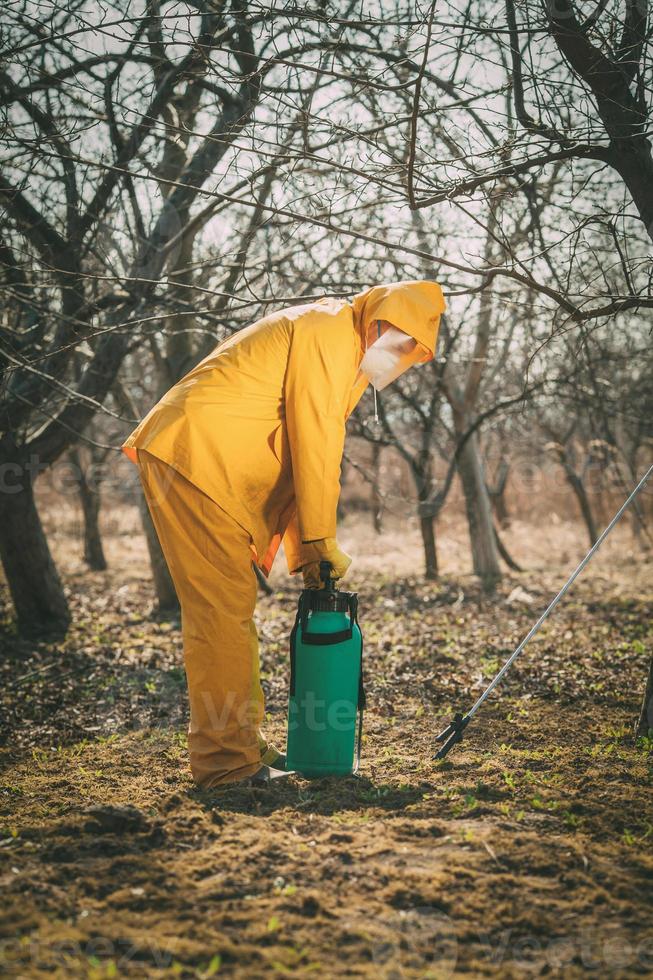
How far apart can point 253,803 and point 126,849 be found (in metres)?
0.59

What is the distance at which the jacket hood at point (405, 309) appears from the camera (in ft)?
10.9

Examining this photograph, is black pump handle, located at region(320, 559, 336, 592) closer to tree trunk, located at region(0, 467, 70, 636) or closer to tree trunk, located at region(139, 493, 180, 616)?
tree trunk, located at region(0, 467, 70, 636)

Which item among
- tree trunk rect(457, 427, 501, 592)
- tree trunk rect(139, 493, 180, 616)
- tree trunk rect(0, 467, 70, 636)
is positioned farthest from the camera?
tree trunk rect(457, 427, 501, 592)

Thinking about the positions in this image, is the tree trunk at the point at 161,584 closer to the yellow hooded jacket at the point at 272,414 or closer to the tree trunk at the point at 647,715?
the yellow hooded jacket at the point at 272,414

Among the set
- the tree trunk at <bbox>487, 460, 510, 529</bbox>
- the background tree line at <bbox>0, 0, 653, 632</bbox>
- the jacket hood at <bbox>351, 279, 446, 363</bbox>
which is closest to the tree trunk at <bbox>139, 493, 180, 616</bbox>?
the background tree line at <bbox>0, 0, 653, 632</bbox>

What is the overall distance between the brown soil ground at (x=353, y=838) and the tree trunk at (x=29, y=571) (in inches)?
55.5

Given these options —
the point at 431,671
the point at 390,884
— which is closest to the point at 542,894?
the point at 390,884

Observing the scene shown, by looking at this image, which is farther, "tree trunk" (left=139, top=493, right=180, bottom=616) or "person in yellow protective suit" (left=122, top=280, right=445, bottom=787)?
"tree trunk" (left=139, top=493, right=180, bottom=616)

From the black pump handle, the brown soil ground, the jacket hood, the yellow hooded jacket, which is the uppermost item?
the jacket hood

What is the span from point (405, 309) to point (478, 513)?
677cm

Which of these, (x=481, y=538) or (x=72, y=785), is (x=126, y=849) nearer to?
(x=72, y=785)

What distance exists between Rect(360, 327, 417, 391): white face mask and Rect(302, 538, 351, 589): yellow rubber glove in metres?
0.78

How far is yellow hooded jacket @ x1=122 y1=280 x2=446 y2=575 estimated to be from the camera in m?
3.15

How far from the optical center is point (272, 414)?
3318mm
